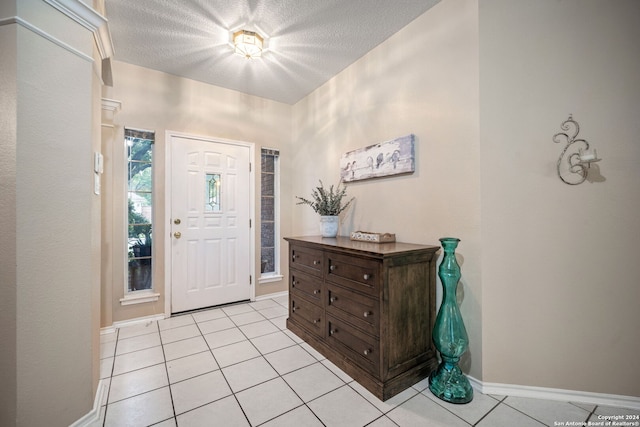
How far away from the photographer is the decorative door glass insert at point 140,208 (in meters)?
2.90

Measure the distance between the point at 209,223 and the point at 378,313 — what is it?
2.41m

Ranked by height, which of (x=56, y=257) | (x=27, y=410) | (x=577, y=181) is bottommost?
(x=27, y=410)

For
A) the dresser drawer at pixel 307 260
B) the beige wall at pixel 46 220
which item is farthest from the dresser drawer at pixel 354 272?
the beige wall at pixel 46 220

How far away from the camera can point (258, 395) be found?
1720 millimetres

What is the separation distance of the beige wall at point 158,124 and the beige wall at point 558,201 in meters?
2.75

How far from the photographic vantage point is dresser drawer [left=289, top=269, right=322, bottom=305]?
231 cm

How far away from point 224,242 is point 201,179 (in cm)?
84

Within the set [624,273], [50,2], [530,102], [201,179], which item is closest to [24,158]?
[50,2]

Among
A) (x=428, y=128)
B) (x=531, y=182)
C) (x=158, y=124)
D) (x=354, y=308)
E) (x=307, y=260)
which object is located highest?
(x=158, y=124)

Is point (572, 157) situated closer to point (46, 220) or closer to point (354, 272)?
point (354, 272)

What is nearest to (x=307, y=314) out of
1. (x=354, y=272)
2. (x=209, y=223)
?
(x=354, y=272)

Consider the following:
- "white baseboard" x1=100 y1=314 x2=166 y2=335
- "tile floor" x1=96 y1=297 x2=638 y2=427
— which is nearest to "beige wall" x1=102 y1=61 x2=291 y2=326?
"white baseboard" x1=100 y1=314 x2=166 y2=335

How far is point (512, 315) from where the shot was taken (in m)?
1.73

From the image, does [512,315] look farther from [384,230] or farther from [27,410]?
[27,410]
